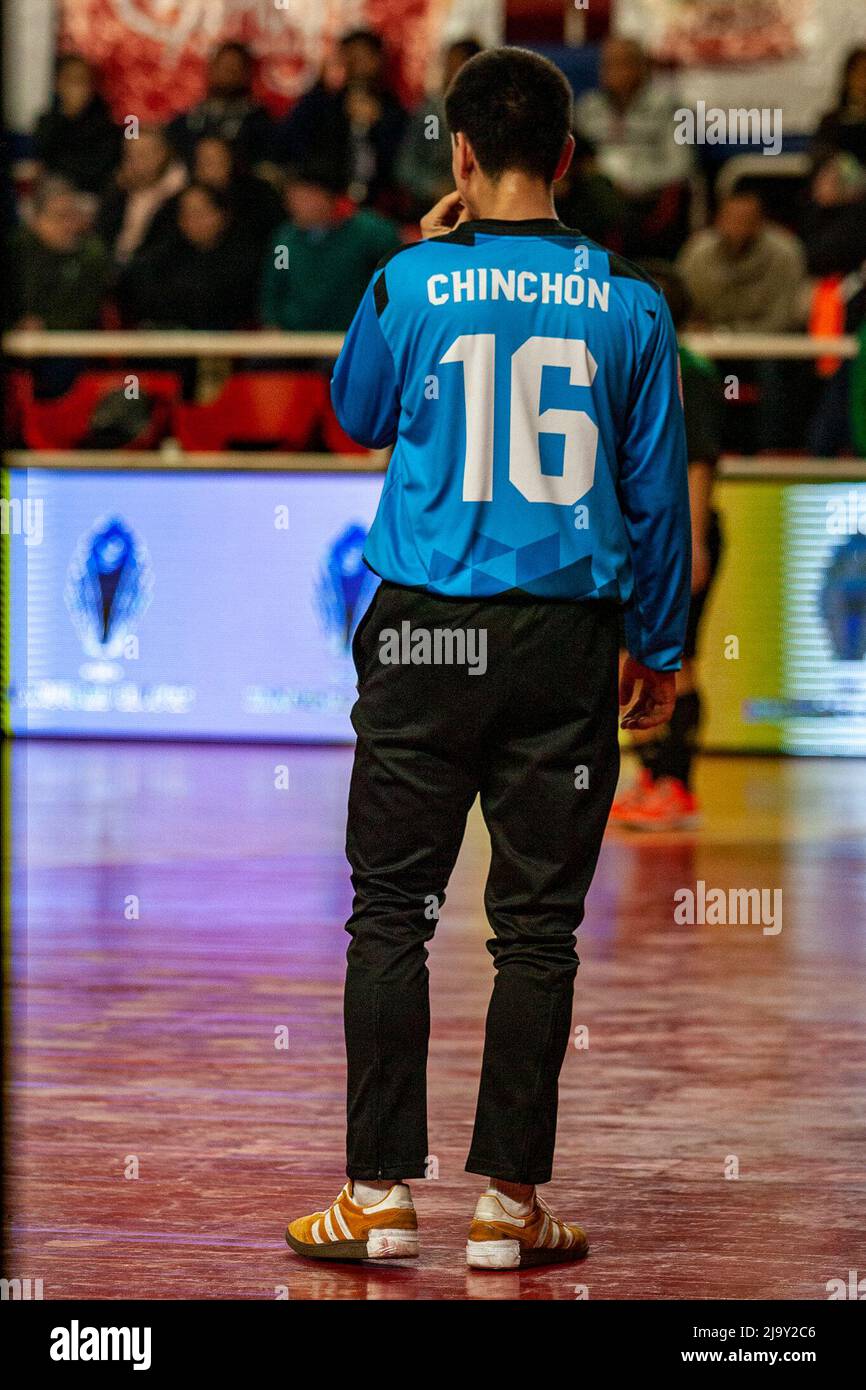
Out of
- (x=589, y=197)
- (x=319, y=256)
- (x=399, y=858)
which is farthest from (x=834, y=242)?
(x=399, y=858)

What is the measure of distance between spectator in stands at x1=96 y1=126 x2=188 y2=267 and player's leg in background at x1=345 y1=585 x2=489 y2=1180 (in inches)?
367

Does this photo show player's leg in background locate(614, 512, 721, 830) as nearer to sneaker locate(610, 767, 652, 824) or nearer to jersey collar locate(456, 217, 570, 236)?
sneaker locate(610, 767, 652, 824)

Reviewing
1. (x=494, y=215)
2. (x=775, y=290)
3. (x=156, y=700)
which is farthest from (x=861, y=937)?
(x=775, y=290)

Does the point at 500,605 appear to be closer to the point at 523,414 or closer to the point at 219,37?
the point at 523,414

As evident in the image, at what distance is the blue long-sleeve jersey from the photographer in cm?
324

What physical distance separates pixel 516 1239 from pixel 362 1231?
0.77ft

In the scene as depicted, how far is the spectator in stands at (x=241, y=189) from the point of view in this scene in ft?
38.3

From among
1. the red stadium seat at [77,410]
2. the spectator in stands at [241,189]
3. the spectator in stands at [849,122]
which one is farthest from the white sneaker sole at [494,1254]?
the spectator in stands at [849,122]

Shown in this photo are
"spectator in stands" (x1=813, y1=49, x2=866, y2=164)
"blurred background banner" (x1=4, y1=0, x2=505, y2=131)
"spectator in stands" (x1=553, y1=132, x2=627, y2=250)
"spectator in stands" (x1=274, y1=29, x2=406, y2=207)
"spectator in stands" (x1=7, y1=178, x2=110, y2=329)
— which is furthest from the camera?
"blurred background banner" (x1=4, y1=0, x2=505, y2=131)

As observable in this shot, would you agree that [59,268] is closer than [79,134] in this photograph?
Yes

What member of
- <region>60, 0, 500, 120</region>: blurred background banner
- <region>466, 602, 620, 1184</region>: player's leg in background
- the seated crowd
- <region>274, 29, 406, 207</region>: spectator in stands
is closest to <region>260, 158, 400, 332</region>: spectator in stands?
the seated crowd

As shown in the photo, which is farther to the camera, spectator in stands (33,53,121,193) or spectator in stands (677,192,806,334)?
spectator in stands (33,53,121,193)

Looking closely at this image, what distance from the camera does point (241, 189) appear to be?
11828 millimetres

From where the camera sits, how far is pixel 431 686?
10.7 ft
